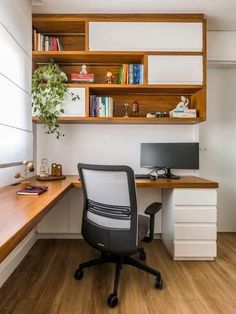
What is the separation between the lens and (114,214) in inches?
72.7

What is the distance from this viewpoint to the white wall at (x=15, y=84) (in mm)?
1930

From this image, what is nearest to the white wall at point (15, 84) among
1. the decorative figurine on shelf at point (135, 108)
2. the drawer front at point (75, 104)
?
the drawer front at point (75, 104)

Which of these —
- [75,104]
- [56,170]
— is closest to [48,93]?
[75,104]

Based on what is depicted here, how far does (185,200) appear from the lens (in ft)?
7.77

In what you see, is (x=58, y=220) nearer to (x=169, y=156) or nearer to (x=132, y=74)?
(x=169, y=156)

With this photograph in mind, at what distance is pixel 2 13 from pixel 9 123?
2.74ft

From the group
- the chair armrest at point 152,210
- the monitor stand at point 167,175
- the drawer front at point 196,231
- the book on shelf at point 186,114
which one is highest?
the book on shelf at point 186,114

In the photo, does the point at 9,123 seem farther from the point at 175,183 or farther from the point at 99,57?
the point at 175,183

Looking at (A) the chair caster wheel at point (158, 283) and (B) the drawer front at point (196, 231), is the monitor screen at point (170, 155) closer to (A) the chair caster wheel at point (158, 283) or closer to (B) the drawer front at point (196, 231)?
(B) the drawer front at point (196, 231)

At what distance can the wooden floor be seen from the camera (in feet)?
5.61

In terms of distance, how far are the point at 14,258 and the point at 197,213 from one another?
1759 mm

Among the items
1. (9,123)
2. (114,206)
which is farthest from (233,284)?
(9,123)

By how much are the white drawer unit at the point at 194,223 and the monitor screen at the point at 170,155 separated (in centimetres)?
44

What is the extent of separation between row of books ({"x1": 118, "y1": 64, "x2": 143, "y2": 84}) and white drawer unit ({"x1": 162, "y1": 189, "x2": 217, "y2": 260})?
4.09ft
